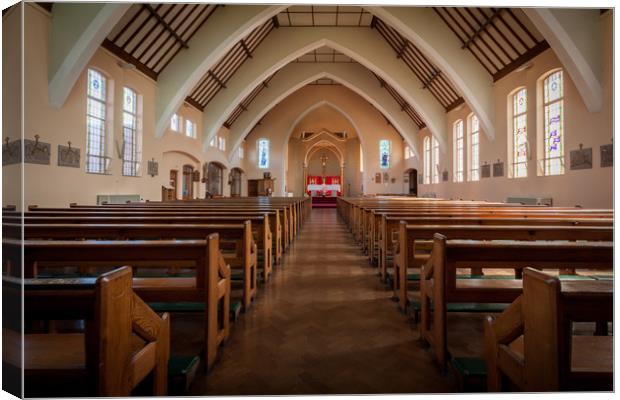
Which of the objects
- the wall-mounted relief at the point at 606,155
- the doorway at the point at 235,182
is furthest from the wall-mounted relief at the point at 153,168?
the wall-mounted relief at the point at 606,155

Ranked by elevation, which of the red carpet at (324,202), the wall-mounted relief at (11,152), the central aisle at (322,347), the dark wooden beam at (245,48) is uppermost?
the dark wooden beam at (245,48)

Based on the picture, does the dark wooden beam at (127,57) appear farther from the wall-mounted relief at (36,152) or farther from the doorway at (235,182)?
the doorway at (235,182)

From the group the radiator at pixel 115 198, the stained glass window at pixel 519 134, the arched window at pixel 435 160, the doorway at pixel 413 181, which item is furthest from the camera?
the doorway at pixel 413 181

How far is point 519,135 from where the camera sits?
1143 centimetres

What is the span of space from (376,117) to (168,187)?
13.5 m

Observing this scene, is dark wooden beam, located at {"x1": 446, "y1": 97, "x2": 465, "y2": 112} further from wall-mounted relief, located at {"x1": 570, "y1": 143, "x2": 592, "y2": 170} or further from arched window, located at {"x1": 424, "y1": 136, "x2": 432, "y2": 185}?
wall-mounted relief, located at {"x1": 570, "y1": 143, "x2": 592, "y2": 170}

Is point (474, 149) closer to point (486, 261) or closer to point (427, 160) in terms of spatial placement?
point (427, 160)

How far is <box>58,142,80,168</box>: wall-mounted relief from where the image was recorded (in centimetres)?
850

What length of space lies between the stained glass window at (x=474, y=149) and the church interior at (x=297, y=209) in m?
0.15

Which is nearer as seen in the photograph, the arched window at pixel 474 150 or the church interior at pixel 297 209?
the church interior at pixel 297 209

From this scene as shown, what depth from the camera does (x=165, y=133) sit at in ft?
43.8

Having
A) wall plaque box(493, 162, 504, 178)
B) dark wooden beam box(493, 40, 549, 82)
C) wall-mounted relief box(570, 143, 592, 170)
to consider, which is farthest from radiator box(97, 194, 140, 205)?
dark wooden beam box(493, 40, 549, 82)

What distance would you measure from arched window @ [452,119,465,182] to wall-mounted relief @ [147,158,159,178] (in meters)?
11.4

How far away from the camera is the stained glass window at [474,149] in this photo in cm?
1403
